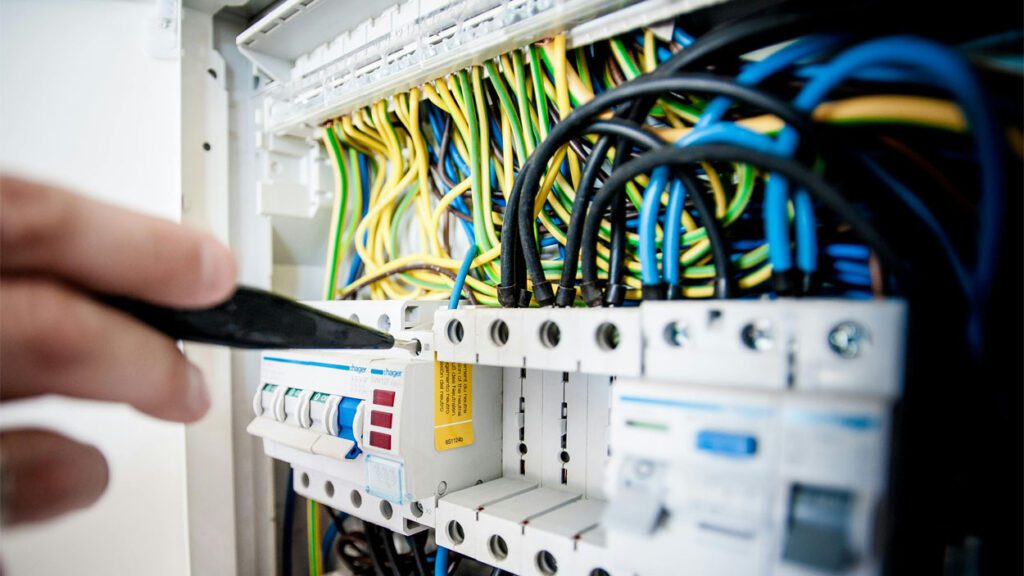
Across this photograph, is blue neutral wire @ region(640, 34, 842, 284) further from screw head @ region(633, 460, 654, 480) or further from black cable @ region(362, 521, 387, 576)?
black cable @ region(362, 521, 387, 576)

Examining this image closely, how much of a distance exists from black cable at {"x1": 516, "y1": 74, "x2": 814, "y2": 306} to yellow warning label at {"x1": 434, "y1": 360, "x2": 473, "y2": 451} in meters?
0.21

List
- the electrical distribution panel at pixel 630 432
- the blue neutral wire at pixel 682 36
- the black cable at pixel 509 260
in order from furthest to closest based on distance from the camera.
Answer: the black cable at pixel 509 260
the blue neutral wire at pixel 682 36
the electrical distribution panel at pixel 630 432

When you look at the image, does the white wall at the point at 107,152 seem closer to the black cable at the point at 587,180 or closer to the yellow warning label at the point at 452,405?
the yellow warning label at the point at 452,405

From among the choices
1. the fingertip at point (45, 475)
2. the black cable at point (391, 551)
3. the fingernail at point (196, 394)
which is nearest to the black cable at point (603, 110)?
the fingernail at point (196, 394)

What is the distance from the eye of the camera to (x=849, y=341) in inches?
21.4

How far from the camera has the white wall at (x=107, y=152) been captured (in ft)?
3.03

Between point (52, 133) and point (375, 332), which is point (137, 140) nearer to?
point (52, 133)

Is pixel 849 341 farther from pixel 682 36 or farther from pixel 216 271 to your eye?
pixel 216 271

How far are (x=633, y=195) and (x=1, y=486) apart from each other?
29.4 inches

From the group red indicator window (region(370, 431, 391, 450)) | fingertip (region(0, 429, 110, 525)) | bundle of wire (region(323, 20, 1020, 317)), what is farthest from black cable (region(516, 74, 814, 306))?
fingertip (region(0, 429, 110, 525))

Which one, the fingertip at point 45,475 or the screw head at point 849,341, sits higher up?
the screw head at point 849,341

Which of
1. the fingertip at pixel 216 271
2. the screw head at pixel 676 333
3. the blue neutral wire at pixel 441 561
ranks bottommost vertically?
the blue neutral wire at pixel 441 561

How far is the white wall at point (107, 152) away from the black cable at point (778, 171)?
908 mm

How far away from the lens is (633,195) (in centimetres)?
73
